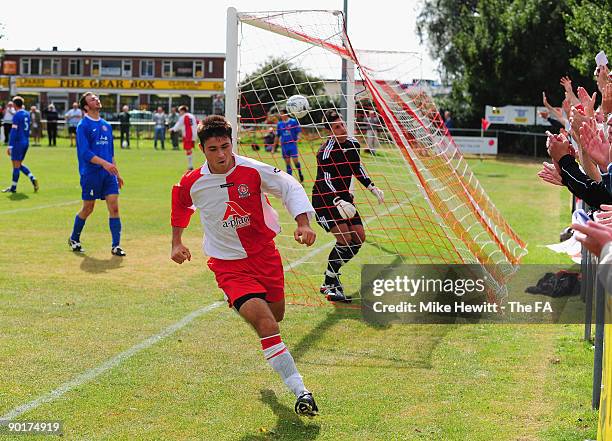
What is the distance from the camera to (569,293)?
9055 millimetres

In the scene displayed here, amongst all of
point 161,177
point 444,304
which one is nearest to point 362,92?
point 444,304

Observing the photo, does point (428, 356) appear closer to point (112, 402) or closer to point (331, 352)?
point (331, 352)

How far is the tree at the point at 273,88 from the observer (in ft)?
29.8

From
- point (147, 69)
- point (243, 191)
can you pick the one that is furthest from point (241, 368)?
point (147, 69)

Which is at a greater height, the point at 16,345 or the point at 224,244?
the point at 224,244

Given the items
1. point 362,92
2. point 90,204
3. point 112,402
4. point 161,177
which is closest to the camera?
point 112,402

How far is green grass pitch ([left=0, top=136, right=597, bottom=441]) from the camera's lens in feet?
17.0

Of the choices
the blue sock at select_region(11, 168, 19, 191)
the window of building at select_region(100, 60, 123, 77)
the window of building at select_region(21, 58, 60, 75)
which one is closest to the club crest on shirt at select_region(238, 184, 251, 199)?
the blue sock at select_region(11, 168, 19, 191)

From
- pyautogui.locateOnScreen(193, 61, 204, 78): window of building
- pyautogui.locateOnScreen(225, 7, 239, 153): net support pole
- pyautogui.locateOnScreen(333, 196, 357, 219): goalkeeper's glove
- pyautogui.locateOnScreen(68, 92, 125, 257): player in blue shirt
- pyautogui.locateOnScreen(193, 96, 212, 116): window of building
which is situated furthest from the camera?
pyautogui.locateOnScreen(193, 61, 204, 78): window of building

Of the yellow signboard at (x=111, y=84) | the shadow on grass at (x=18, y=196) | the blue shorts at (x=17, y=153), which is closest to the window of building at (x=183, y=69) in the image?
the yellow signboard at (x=111, y=84)

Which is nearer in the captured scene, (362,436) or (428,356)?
(362,436)

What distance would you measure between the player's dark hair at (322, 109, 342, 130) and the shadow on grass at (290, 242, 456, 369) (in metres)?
2.10

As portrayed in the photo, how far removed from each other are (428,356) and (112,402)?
8.52ft

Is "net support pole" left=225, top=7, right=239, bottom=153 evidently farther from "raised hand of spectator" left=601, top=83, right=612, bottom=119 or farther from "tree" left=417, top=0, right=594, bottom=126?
"tree" left=417, top=0, right=594, bottom=126
